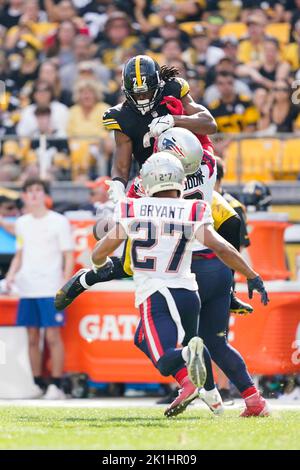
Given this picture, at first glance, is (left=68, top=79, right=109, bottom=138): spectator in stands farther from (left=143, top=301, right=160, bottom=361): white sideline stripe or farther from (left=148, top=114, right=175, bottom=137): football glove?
(left=143, top=301, right=160, bottom=361): white sideline stripe

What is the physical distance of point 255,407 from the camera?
8305 millimetres

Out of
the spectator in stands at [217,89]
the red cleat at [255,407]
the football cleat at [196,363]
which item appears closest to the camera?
the football cleat at [196,363]

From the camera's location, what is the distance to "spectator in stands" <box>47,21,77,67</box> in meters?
17.2

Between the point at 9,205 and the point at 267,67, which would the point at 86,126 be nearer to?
the point at 9,205

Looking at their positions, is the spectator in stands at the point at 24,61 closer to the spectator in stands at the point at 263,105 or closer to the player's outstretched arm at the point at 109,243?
the spectator in stands at the point at 263,105

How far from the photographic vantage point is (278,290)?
1130 centimetres

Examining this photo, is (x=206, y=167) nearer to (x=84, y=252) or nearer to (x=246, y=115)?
(x=84, y=252)

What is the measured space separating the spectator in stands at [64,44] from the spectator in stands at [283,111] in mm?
3392

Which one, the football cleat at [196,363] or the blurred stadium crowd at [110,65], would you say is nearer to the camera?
the football cleat at [196,363]

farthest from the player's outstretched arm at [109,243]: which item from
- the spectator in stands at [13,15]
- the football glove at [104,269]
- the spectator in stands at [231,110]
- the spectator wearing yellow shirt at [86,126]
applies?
the spectator in stands at [13,15]

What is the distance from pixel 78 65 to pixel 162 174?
9230 millimetres

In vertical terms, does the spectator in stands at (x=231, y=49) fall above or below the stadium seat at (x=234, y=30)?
below

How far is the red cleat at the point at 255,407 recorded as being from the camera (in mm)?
8289

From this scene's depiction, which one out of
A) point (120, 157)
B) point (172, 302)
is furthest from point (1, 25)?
point (172, 302)
